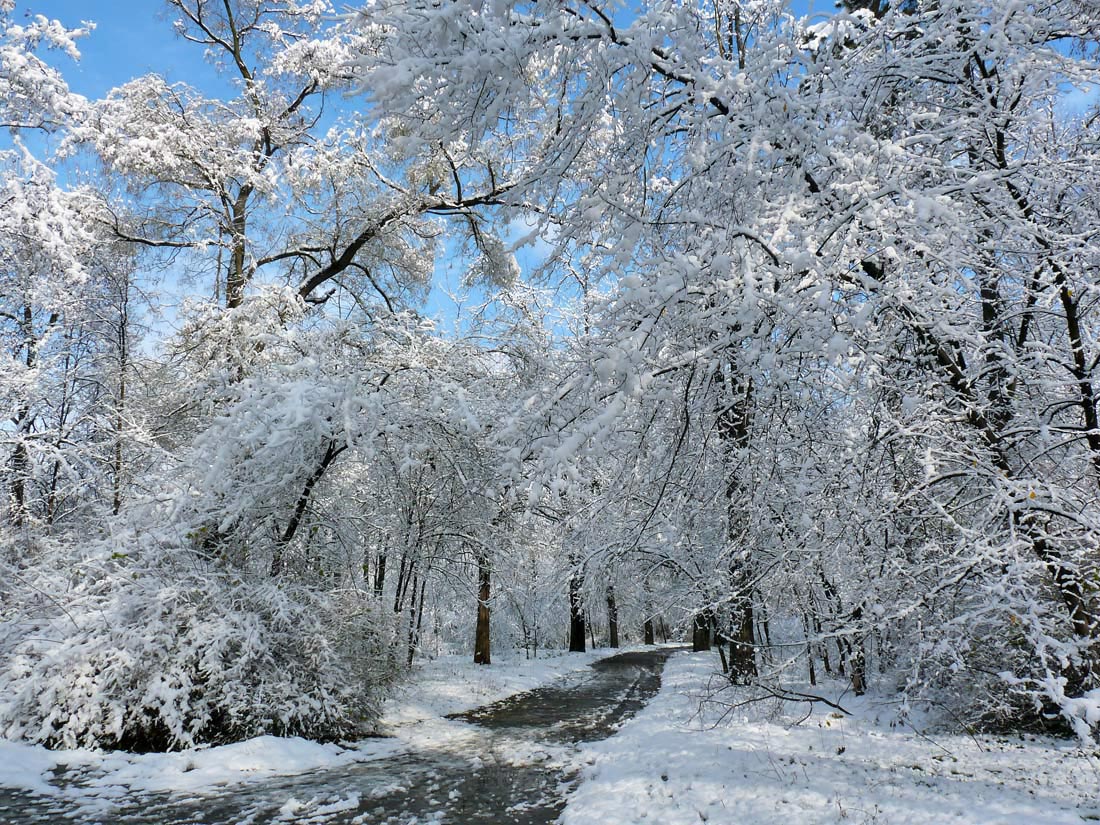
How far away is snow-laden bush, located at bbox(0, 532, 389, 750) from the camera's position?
720cm

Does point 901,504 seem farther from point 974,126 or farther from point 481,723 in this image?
point 481,723

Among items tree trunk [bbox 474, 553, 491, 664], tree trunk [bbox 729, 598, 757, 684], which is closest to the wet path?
tree trunk [bbox 729, 598, 757, 684]

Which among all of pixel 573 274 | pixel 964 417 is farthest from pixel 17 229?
pixel 964 417

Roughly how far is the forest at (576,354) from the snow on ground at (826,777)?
2.51 feet

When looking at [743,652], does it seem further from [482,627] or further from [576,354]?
[482,627]

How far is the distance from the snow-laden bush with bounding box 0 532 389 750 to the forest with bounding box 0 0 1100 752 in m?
0.05

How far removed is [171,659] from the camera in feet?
24.5

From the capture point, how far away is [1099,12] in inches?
170

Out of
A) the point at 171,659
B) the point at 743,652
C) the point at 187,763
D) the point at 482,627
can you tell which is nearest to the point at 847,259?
the point at 187,763

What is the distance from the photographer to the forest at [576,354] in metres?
3.59

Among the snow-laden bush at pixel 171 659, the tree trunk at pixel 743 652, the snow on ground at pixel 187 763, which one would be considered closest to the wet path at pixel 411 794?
the snow on ground at pixel 187 763

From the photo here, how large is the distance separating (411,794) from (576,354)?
185 inches

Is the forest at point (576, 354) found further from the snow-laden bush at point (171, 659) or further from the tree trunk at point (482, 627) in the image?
the tree trunk at point (482, 627)

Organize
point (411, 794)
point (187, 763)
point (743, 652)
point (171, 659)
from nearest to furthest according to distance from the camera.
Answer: point (411, 794) < point (187, 763) < point (171, 659) < point (743, 652)
